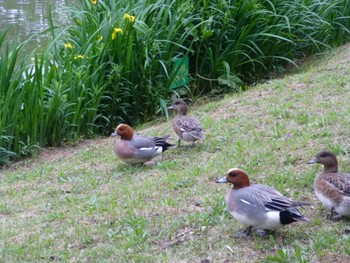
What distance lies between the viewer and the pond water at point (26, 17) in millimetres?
13289

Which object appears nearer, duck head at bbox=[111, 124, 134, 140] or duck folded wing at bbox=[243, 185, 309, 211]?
duck folded wing at bbox=[243, 185, 309, 211]

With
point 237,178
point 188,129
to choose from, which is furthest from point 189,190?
point 188,129

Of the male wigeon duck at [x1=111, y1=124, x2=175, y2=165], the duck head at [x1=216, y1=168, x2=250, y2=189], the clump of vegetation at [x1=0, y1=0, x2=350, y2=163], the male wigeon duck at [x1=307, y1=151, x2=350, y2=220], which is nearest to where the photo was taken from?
the male wigeon duck at [x1=307, y1=151, x2=350, y2=220]

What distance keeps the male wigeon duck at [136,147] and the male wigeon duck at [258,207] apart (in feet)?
6.64

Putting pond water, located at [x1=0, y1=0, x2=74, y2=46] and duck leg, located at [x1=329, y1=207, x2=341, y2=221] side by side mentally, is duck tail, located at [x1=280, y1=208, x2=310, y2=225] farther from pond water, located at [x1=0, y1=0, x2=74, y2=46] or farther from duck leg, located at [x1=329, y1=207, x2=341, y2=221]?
pond water, located at [x1=0, y1=0, x2=74, y2=46]

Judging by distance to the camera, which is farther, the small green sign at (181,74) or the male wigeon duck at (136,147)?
the small green sign at (181,74)

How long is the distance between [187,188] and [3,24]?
9.18 meters

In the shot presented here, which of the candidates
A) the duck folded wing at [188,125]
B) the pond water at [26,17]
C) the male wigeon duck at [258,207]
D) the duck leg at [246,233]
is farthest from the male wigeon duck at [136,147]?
the pond water at [26,17]

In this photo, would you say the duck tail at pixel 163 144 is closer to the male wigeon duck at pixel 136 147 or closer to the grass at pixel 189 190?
the male wigeon duck at pixel 136 147

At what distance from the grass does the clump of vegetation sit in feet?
1.63

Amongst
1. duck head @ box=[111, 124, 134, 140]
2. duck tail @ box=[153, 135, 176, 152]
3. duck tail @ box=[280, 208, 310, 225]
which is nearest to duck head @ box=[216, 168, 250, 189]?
duck tail @ box=[280, 208, 310, 225]

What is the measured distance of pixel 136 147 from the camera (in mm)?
6832

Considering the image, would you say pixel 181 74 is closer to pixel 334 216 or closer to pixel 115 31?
pixel 115 31

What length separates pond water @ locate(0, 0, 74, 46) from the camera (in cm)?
1329
